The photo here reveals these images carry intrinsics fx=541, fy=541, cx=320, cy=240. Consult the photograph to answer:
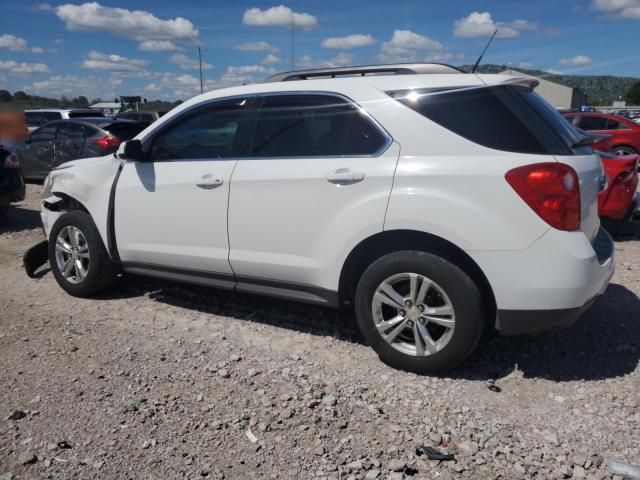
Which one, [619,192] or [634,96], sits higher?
[634,96]

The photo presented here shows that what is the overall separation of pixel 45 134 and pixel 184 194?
925 cm

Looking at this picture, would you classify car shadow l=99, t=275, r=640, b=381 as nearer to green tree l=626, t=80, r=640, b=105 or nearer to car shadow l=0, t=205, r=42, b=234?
car shadow l=0, t=205, r=42, b=234

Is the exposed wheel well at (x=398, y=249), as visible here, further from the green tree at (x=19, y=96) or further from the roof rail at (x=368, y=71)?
the green tree at (x=19, y=96)

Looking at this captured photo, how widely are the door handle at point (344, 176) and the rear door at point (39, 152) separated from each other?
9.95 metres

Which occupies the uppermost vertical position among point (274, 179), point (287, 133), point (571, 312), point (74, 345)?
point (287, 133)

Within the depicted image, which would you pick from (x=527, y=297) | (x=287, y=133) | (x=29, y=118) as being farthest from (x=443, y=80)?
(x=29, y=118)

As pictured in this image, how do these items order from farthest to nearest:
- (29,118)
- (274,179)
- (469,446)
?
(29,118), (274,179), (469,446)

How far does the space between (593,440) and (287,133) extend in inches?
100

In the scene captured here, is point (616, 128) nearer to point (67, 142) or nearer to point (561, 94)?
point (67, 142)

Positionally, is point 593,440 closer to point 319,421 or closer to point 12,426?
point 319,421

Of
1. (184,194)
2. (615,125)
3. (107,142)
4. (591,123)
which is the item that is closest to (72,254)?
(184,194)

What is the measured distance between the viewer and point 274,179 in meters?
3.59

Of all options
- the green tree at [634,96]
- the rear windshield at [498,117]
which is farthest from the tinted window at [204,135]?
the green tree at [634,96]

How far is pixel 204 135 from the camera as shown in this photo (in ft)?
13.3
